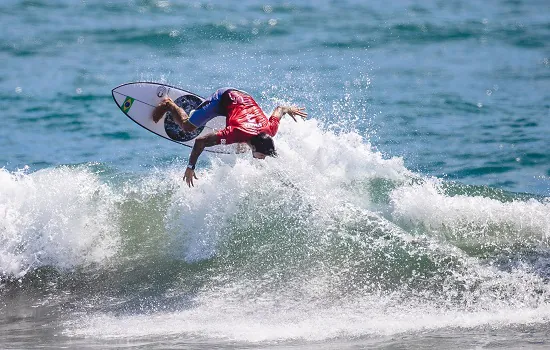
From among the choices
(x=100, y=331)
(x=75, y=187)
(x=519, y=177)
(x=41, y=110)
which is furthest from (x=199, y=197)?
(x=41, y=110)

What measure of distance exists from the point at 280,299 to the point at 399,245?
1674 millimetres

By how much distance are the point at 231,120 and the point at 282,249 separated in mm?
1644

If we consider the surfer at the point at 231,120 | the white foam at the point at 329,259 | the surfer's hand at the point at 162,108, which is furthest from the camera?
the surfer's hand at the point at 162,108

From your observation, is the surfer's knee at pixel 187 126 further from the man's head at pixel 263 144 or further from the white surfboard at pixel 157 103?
the man's head at pixel 263 144

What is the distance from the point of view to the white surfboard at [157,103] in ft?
36.1

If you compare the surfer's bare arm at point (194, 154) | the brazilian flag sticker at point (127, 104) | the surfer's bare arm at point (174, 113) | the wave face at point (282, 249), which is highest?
the brazilian flag sticker at point (127, 104)

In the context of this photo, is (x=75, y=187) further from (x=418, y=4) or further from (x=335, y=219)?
(x=418, y=4)

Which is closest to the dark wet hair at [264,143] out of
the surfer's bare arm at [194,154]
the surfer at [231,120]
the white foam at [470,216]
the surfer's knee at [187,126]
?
the surfer at [231,120]

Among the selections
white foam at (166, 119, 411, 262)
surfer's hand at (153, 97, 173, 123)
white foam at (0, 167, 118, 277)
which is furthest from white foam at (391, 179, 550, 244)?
white foam at (0, 167, 118, 277)

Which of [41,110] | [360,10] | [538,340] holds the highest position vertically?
[360,10]

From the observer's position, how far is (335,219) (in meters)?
10.0

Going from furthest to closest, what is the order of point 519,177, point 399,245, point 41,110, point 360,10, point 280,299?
point 360,10, point 41,110, point 519,177, point 399,245, point 280,299

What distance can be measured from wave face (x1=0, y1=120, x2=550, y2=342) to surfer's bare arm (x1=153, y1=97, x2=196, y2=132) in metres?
0.72

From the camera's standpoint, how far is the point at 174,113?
10820 millimetres
